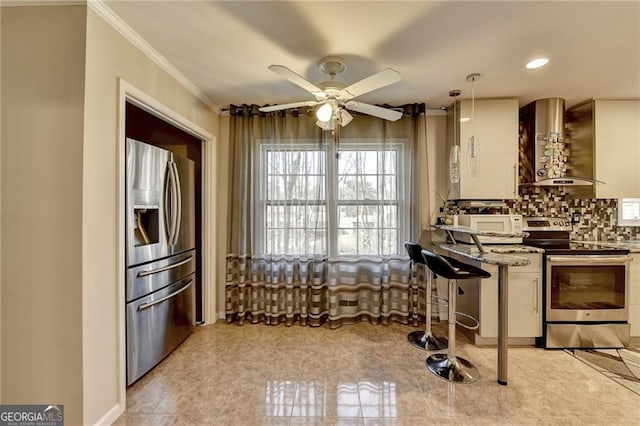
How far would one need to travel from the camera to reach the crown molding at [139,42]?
5.26 feet

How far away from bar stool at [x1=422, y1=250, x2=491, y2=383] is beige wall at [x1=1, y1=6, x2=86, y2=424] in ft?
7.52

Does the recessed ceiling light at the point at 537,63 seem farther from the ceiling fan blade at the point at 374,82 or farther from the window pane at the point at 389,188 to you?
the window pane at the point at 389,188

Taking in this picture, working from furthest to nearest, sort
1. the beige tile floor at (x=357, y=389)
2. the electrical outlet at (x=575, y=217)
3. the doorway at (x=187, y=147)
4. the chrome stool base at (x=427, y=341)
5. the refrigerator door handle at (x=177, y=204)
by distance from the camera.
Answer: the electrical outlet at (x=575, y=217)
the doorway at (x=187, y=147)
the chrome stool base at (x=427, y=341)
the refrigerator door handle at (x=177, y=204)
the beige tile floor at (x=357, y=389)

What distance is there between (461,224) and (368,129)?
1.45 meters

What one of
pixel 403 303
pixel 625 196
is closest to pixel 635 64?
pixel 625 196

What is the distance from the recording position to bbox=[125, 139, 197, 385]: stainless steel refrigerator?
79.2 inches

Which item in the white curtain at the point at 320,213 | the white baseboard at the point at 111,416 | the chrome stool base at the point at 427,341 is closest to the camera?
the white baseboard at the point at 111,416

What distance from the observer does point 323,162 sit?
312 centimetres

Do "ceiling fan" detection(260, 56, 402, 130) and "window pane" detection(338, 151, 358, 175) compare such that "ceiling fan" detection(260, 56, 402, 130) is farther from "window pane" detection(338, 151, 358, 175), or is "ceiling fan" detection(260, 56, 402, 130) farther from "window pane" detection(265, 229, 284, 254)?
"window pane" detection(265, 229, 284, 254)

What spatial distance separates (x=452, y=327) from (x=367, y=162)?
6.08ft

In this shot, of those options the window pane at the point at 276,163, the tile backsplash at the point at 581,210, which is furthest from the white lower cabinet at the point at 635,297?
the window pane at the point at 276,163

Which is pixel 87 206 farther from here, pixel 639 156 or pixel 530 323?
pixel 639 156

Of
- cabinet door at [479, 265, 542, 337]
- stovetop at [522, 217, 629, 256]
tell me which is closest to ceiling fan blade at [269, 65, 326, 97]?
cabinet door at [479, 265, 542, 337]

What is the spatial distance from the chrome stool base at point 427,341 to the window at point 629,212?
2591 mm
